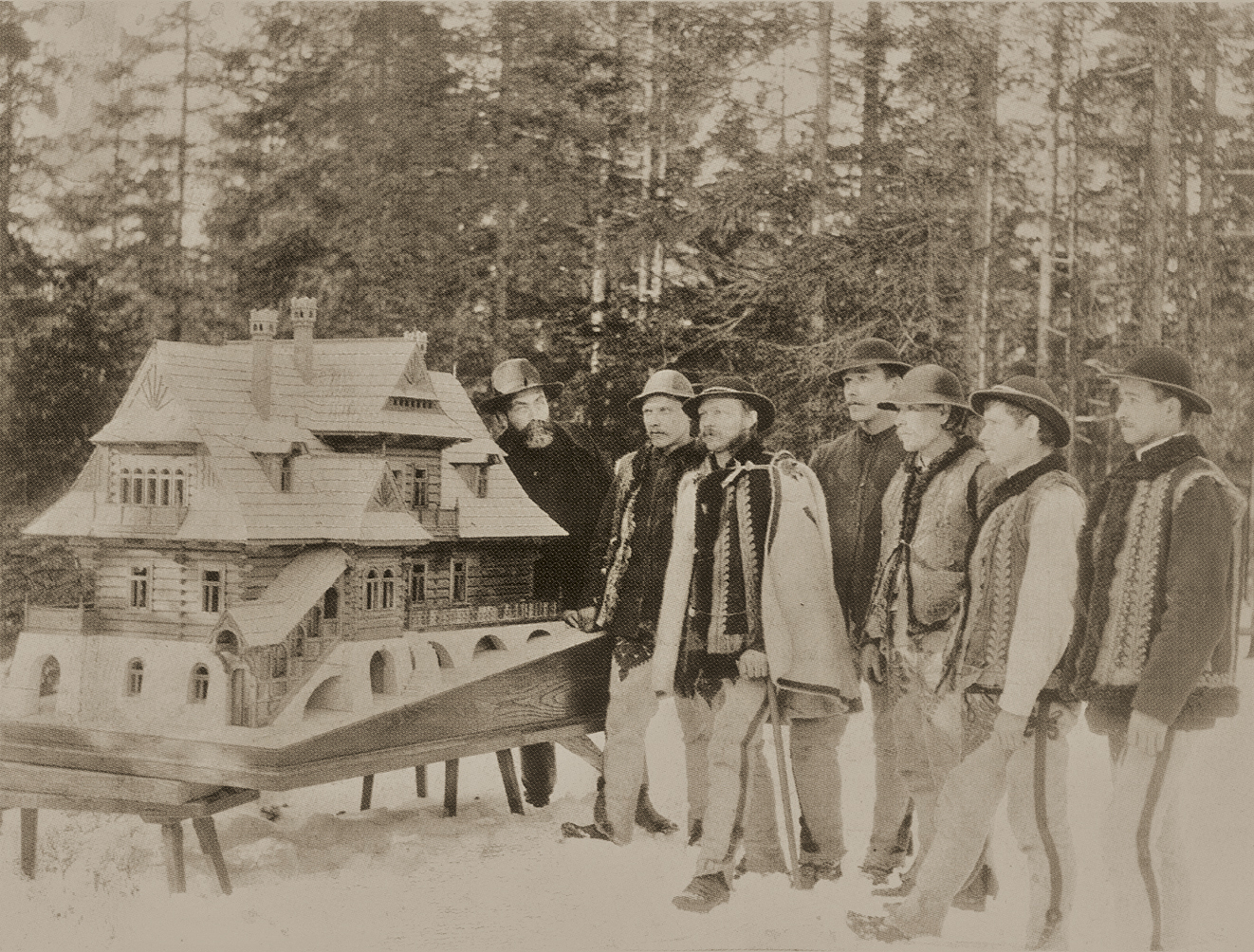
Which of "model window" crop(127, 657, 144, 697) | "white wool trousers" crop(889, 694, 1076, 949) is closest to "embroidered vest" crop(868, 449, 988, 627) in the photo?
"white wool trousers" crop(889, 694, 1076, 949)

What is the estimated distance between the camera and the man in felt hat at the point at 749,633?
16.5 feet

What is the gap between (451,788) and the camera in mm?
5855

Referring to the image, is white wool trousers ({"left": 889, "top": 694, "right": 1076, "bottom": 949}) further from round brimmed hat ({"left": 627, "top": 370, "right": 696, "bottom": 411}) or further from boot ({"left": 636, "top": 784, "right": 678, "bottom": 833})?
round brimmed hat ({"left": 627, "top": 370, "right": 696, "bottom": 411})

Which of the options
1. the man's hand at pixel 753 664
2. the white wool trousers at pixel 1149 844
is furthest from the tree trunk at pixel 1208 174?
the man's hand at pixel 753 664

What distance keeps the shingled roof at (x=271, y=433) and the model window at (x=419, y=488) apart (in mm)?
63

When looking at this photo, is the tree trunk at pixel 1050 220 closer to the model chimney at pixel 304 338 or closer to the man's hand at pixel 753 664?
the man's hand at pixel 753 664

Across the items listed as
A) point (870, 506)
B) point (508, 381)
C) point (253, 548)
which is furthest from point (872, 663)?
point (253, 548)

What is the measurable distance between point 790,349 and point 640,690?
59.2 inches

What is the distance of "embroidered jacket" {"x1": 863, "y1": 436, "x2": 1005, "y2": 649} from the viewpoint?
4957 millimetres

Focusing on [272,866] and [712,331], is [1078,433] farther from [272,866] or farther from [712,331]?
[272,866]

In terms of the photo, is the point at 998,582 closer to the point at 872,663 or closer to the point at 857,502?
the point at 872,663

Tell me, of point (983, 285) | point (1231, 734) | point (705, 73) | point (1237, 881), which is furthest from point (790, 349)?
point (1237, 881)

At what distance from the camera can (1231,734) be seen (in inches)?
216

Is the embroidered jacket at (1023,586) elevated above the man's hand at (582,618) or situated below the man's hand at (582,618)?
above
